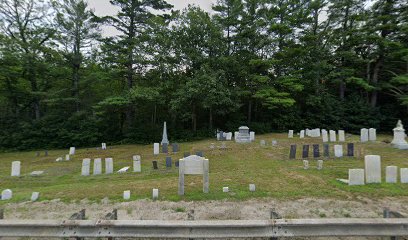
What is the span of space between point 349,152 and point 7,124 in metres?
26.8

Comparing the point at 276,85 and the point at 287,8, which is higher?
the point at 287,8

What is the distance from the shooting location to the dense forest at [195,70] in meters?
19.5

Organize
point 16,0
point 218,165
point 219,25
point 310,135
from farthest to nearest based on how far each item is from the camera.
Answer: point 219,25, point 16,0, point 310,135, point 218,165

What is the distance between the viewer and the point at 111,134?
20.7 m

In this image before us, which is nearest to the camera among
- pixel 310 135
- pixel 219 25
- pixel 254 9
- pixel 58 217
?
pixel 58 217

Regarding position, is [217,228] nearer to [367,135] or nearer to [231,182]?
[231,182]

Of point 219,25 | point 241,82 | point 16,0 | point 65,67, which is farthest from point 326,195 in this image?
point 16,0

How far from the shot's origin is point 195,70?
68.3 ft

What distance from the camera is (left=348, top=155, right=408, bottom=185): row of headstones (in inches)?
244

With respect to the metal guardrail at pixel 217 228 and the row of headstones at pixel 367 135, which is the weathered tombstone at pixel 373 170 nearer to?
the metal guardrail at pixel 217 228

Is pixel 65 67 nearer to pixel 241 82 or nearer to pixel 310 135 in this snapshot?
pixel 241 82

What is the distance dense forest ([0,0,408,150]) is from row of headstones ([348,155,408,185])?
13.1 metres

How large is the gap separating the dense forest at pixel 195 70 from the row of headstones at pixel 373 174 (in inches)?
516

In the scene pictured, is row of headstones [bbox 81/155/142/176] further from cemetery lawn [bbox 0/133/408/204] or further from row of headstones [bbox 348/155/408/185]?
row of headstones [bbox 348/155/408/185]
